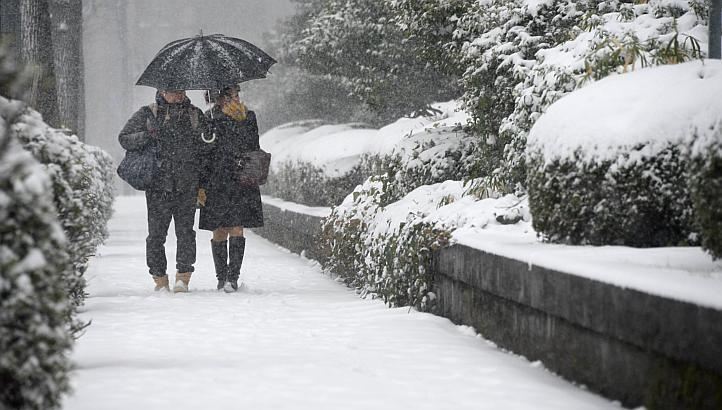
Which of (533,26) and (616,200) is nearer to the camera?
(616,200)

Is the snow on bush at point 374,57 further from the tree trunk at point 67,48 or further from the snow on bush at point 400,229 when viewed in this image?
the snow on bush at point 400,229

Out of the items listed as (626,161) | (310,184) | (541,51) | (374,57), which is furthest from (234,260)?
(374,57)

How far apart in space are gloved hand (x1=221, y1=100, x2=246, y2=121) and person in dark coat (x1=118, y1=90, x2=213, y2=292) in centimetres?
21

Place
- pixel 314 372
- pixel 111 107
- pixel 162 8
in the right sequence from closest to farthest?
pixel 314 372 → pixel 111 107 → pixel 162 8

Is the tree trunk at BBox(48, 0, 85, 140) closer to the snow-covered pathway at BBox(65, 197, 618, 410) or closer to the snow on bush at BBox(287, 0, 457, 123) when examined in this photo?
the snow on bush at BBox(287, 0, 457, 123)

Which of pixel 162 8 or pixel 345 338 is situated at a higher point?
pixel 162 8

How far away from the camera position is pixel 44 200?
133 inches

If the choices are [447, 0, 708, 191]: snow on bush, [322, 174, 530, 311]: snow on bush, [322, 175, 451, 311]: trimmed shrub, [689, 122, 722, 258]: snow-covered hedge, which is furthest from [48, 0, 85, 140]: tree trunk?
[689, 122, 722, 258]: snow-covered hedge

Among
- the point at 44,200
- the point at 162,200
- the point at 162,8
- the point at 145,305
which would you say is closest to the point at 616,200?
the point at 44,200

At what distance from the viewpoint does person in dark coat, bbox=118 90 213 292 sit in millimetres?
8891

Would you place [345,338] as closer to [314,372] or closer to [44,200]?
[314,372]

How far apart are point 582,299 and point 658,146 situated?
1.05 m

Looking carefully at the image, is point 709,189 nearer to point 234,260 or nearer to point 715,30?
point 715,30

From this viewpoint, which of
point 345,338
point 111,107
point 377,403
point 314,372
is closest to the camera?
point 377,403
